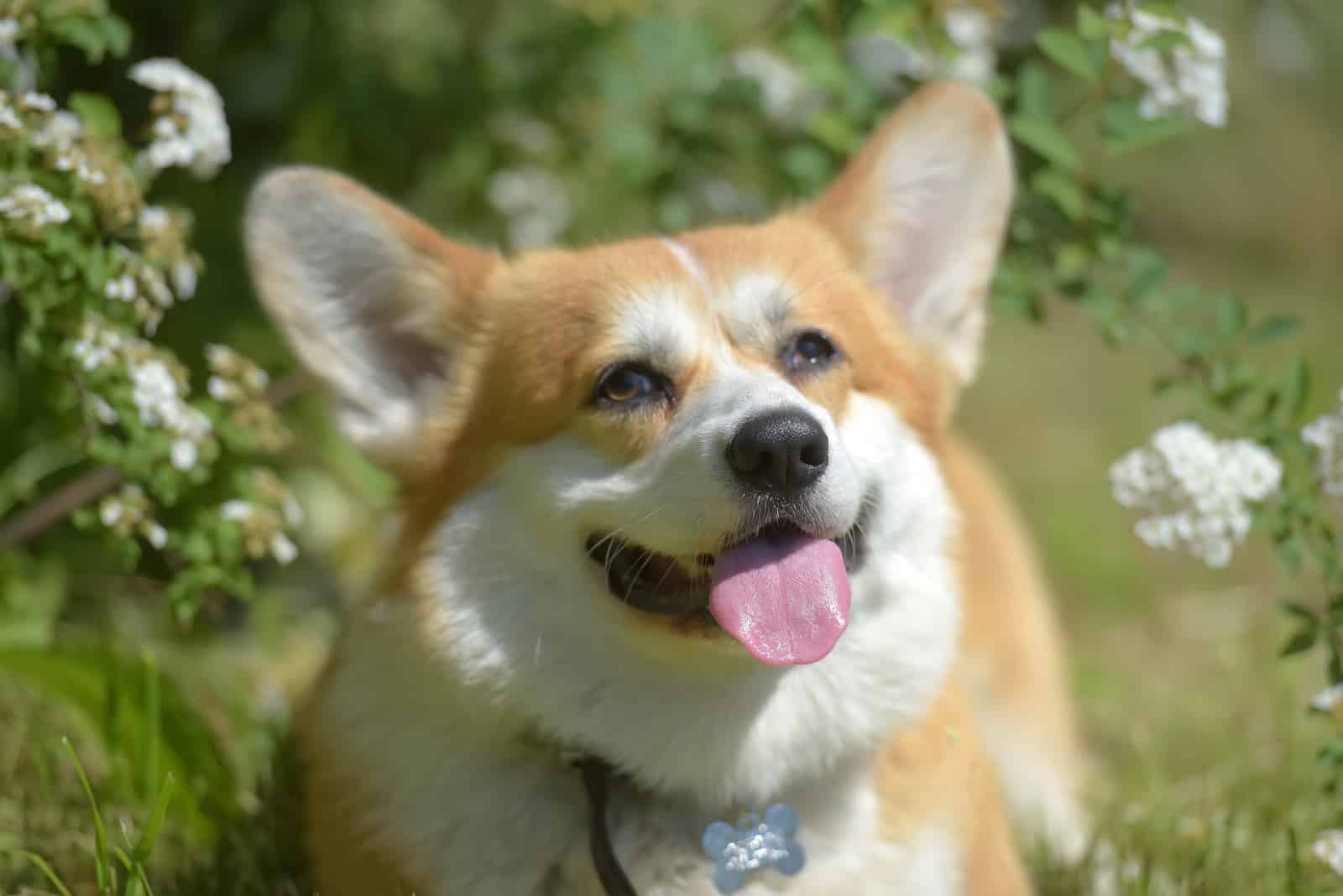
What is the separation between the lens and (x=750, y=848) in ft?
6.39

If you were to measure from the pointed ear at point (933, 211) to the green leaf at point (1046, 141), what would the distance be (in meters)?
0.12

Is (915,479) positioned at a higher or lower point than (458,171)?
higher

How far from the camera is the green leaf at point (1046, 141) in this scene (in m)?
2.43

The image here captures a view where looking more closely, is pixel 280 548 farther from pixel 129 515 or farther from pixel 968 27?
pixel 968 27

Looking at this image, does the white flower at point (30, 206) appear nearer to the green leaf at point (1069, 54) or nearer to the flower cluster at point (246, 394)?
the flower cluster at point (246, 394)

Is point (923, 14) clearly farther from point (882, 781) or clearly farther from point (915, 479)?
point (882, 781)

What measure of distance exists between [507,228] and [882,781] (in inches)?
92.7

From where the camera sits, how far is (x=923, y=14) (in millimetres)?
2576

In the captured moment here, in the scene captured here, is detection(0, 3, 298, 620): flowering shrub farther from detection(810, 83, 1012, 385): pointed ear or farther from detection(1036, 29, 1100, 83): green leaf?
detection(1036, 29, 1100, 83): green leaf

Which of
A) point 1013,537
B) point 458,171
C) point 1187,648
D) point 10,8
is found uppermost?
point 10,8

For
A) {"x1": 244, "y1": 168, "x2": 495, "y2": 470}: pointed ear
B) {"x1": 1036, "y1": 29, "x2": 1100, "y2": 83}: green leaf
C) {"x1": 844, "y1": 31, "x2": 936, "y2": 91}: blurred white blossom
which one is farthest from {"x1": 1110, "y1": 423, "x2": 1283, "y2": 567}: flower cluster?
{"x1": 244, "y1": 168, "x2": 495, "y2": 470}: pointed ear

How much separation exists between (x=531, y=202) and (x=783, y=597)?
2239 mm

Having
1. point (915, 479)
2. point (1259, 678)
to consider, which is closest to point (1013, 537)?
point (1259, 678)

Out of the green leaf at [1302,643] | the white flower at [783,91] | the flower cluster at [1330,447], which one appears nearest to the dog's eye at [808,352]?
the flower cluster at [1330,447]
